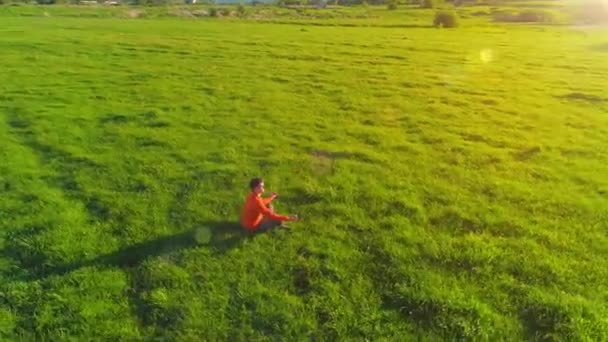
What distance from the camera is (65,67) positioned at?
26.3 metres

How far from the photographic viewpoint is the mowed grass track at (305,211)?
7324mm

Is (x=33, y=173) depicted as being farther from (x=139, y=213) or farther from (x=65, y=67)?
(x=65, y=67)

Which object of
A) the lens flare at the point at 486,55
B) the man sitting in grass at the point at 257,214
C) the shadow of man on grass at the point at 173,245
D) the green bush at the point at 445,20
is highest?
the green bush at the point at 445,20

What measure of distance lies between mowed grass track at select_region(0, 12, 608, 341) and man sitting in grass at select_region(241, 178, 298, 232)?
27cm

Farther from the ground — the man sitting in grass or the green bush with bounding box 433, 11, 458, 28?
the green bush with bounding box 433, 11, 458, 28

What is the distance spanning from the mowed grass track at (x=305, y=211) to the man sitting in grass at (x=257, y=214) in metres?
0.27

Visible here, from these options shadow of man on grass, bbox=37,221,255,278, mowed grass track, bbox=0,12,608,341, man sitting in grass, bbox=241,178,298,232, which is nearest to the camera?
mowed grass track, bbox=0,12,608,341

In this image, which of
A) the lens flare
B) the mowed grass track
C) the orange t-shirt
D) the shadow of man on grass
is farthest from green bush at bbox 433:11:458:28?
the shadow of man on grass

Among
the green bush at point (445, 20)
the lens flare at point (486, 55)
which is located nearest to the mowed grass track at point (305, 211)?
the lens flare at point (486, 55)

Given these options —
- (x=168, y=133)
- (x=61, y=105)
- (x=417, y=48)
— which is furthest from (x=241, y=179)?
(x=417, y=48)

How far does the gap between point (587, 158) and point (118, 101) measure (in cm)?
1533

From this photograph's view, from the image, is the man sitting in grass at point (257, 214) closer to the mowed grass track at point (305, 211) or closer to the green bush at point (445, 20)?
the mowed grass track at point (305, 211)

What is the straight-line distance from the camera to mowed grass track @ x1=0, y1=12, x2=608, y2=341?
732cm

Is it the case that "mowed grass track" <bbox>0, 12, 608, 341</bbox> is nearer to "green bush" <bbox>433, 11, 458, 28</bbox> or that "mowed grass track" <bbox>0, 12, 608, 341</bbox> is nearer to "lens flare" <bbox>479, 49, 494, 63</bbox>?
"lens flare" <bbox>479, 49, 494, 63</bbox>
